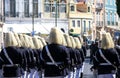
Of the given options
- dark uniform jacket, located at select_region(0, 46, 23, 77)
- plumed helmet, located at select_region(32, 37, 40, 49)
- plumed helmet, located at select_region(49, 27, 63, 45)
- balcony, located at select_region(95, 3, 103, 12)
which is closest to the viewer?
plumed helmet, located at select_region(49, 27, 63, 45)

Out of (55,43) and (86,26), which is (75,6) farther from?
(55,43)

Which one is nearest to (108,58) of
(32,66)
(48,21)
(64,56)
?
(64,56)

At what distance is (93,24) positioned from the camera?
110 metres

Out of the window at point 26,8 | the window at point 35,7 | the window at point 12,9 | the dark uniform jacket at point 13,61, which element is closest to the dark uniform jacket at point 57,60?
the dark uniform jacket at point 13,61

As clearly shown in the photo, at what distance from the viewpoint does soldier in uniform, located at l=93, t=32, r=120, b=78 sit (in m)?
15.0

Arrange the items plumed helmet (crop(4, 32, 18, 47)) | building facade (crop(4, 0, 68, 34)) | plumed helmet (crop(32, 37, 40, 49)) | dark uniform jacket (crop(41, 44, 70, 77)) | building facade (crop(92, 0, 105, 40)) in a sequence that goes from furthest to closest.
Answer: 1. building facade (crop(92, 0, 105, 40))
2. building facade (crop(4, 0, 68, 34))
3. plumed helmet (crop(32, 37, 40, 49))
4. plumed helmet (crop(4, 32, 18, 47))
5. dark uniform jacket (crop(41, 44, 70, 77))

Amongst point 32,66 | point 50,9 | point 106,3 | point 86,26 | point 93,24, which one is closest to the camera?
point 32,66

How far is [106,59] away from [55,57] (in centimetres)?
146

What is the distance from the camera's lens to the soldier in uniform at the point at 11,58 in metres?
15.0

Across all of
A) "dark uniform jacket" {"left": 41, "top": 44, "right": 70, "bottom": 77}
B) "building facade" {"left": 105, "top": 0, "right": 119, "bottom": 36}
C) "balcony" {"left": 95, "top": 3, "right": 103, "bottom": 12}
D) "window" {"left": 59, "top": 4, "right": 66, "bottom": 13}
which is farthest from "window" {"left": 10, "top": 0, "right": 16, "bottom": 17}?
"dark uniform jacket" {"left": 41, "top": 44, "right": 70, "bottom": 77}

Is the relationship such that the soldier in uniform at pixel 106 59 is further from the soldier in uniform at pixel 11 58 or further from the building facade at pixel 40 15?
the building facade at pixel 40 15

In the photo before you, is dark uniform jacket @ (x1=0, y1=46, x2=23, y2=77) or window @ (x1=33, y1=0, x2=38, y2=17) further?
window @ (x1=33, y1=0, x2=38, y2=17)

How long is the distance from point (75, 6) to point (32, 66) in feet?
270

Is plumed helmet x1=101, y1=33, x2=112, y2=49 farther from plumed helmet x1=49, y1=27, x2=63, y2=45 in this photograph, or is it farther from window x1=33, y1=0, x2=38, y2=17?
window x1=33, y1=0, x2=38, y2=17
